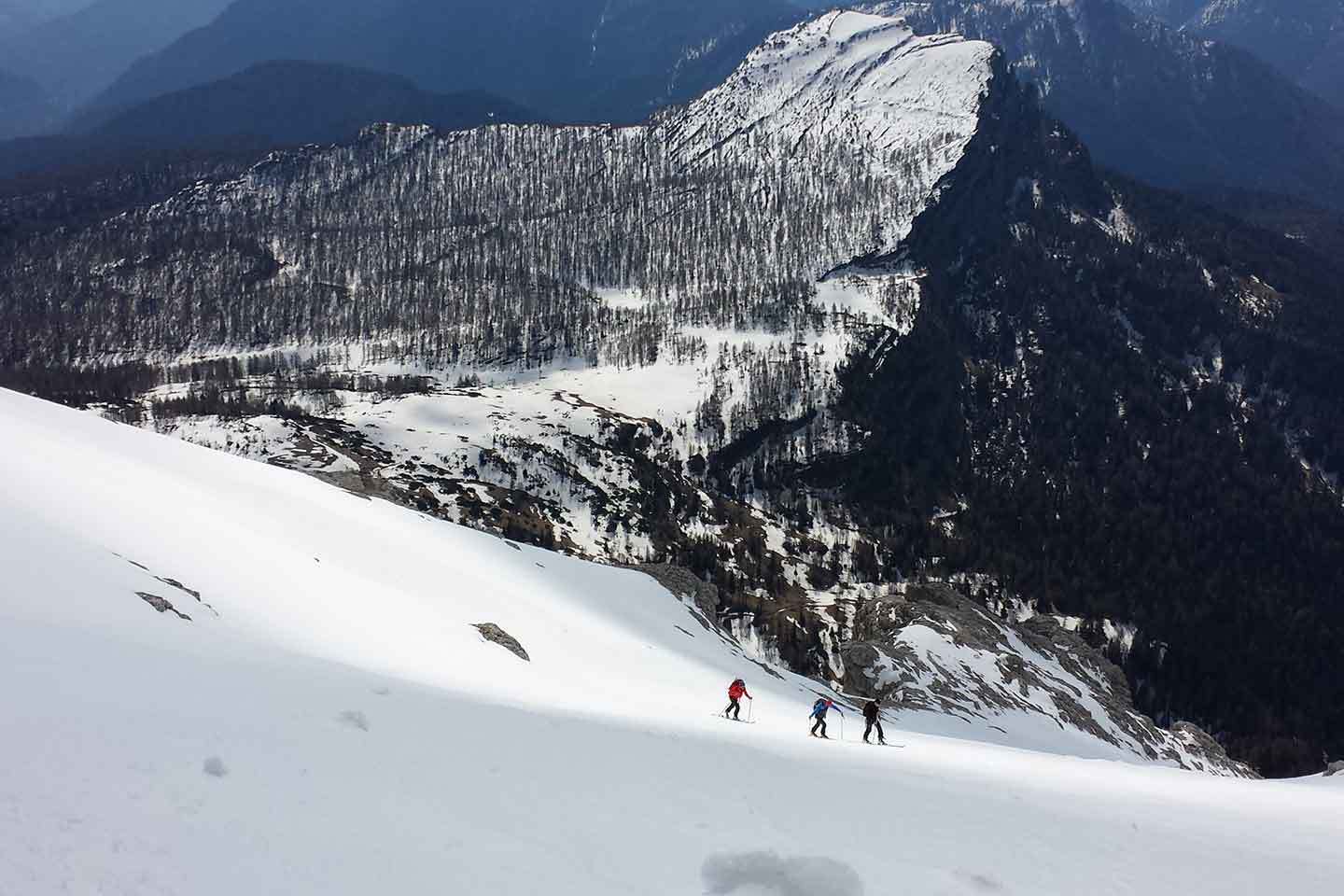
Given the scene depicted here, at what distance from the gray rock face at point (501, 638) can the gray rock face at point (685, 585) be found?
131ft

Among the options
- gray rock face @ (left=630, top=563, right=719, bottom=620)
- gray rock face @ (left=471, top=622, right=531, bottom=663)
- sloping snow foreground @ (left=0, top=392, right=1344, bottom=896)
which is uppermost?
sloping snow foreground @ (left=0, top=392, right=1344, bottom=896)

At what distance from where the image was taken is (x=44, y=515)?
2620 cm

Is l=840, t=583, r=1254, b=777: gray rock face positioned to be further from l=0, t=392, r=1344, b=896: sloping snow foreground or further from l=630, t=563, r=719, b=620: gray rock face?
l=0, t=392, r=1344, b=896: sloping snow foreground

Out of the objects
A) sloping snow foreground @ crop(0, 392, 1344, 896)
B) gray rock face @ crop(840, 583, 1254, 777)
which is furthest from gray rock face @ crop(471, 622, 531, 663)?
gray rock face @ crop(840, 583, 1254, 777)

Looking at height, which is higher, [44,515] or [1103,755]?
[44,515]

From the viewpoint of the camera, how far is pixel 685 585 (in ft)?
279

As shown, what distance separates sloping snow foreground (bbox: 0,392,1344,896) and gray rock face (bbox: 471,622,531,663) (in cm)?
379

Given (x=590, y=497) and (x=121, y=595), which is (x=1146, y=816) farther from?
(x=590, y=497)

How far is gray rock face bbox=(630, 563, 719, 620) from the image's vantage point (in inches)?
3265

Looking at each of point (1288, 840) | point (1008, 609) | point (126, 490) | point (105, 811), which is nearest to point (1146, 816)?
point (1288, 840)

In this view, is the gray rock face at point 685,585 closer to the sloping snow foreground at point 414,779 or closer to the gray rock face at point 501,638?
the gray rock face at point 501,638

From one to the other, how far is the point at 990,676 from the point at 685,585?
3358cm

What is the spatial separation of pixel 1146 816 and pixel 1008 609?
143 meters

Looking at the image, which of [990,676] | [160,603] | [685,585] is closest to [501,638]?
[160,603]
